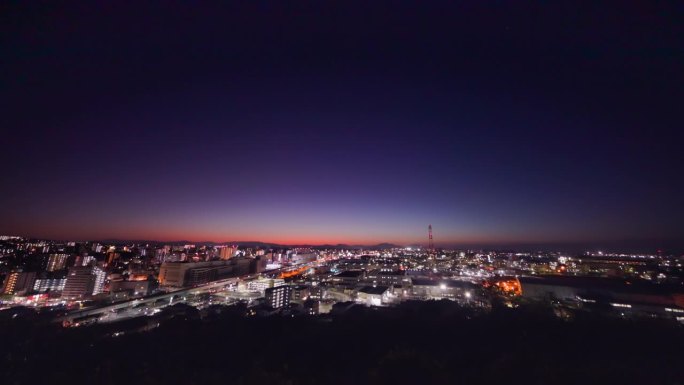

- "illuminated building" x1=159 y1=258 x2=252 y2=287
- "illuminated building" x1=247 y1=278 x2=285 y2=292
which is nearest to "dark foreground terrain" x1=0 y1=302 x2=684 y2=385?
"illuminated building" x1=247 y1=278 x2=285 y2=292

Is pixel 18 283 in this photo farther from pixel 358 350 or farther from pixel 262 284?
pixel 358 350

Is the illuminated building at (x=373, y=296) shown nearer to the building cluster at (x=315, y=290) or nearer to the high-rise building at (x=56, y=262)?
the building cluster at (x=315, y=290)

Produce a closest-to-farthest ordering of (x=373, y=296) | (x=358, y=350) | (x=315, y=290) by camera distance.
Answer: (x=358, y=350) < (x=373, y=296) < (x=315, y=290)

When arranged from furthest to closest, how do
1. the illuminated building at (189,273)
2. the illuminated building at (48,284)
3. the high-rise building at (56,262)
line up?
1. the high-rise building at (56,262)
2. the illuminated building at (189,273)
3. the illuminated building at (48,284)

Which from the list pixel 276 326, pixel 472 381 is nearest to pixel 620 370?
pixel 472 381

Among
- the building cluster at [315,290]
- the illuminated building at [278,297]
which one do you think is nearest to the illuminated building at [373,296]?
the building cluster at [315,290]

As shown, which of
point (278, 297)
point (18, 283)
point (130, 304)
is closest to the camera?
point (130, 304)

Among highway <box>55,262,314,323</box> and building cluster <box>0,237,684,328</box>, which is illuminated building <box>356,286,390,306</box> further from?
highway <box>55,262,314,323</box>

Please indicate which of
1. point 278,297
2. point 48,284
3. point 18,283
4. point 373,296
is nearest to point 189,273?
point 48,284
